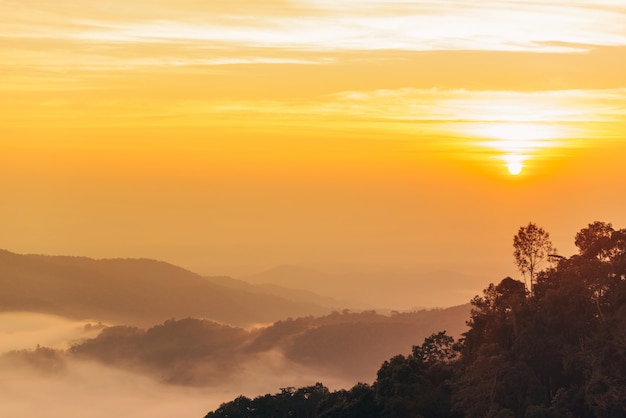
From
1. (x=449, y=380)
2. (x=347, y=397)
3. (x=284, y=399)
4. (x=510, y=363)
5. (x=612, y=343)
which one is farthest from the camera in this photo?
(x=284, y=399)

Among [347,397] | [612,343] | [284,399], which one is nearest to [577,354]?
[612,343]

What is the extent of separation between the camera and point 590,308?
3066 inches

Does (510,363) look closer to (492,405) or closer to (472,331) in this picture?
(492,405)

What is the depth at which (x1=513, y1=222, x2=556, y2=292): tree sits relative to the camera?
8494cm

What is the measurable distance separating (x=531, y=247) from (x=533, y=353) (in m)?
10.5

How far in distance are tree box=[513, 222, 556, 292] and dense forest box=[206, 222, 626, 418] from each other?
0.08m

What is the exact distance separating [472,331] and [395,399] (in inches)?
350

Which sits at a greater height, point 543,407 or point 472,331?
point 472,331

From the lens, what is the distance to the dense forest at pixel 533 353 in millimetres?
73438

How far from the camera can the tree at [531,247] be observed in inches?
3344

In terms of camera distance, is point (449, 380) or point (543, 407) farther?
point (449, 380)

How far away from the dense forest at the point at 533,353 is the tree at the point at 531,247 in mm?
80

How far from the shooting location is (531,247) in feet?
280

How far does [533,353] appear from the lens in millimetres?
78125
